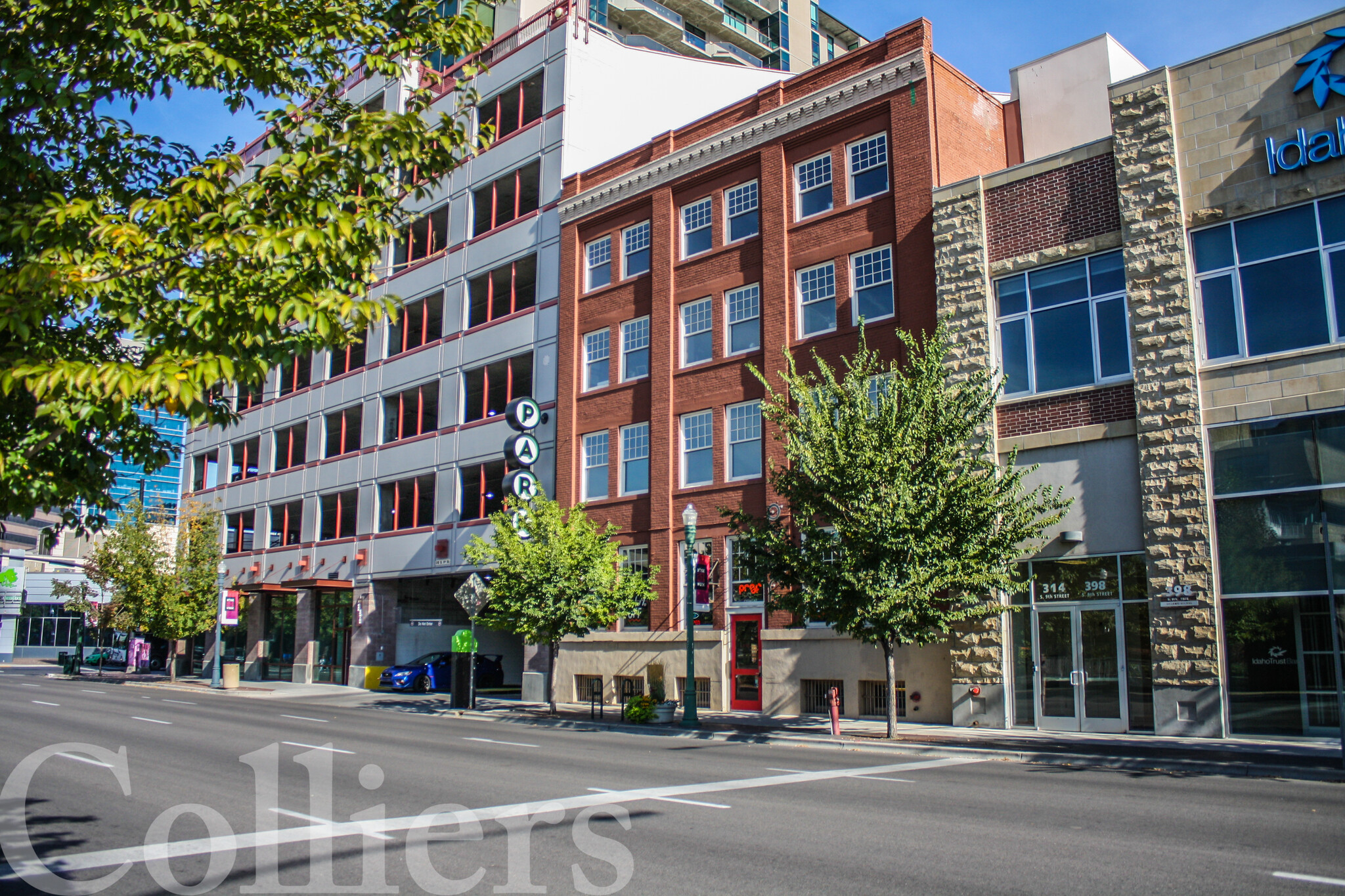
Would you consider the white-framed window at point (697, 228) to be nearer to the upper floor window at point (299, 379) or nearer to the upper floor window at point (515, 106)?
the upper floor window at point (515, 106)

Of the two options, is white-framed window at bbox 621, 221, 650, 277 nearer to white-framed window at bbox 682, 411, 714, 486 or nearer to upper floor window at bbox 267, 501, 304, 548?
white-framed window at bbox 682, 411, 714, 486

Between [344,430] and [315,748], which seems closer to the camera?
[315,748]

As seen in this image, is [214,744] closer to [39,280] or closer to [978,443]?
[39,280]

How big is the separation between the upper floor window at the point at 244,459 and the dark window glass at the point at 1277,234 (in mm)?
44086

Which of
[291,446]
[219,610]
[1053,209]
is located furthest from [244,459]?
[1053,209]

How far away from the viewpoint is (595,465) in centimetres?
3281

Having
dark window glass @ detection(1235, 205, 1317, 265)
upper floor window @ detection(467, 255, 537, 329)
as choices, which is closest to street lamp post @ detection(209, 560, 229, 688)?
upper floor window @ detection(467, 255, 537, 329)

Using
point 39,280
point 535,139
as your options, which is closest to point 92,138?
point 39,280

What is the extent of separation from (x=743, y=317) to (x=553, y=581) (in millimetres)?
9241

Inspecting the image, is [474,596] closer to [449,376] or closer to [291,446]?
[449,376]

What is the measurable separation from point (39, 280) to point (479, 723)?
66.8 ft

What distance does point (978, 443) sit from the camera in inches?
883

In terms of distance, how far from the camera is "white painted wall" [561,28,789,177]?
3594 cm

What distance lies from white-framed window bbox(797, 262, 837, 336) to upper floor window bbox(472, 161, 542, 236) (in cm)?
1293
